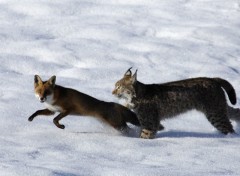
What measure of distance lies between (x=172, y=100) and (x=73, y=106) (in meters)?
1.63

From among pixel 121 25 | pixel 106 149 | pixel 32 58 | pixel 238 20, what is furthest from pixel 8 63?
pixel 238 20

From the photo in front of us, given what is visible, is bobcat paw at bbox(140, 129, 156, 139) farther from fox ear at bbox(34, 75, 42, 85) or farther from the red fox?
fox ear at bbox(34, 75, 42, 85)

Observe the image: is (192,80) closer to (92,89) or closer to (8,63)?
(92,89)

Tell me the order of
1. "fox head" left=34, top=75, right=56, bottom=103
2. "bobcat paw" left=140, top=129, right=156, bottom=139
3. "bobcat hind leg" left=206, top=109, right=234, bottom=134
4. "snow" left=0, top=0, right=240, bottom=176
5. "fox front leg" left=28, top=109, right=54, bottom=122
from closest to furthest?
"snow" left=0, top=0, right=240, bottom=176
"fox head" left=34, top=75, right=56, bottom=103
"fox front leg" left=28, top=109, right=54, bottom=122
"bobcat paw" left=140, top=129, right=156, bottom=139
"bobcat hind leg" left=206, top=109, right=234, bottom=134

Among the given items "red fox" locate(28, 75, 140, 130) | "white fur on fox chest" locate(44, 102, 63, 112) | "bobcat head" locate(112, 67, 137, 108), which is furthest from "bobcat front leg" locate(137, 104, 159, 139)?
"white fur on fox chest" locate(44, 102, 63, 112)

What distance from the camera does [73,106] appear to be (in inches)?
386

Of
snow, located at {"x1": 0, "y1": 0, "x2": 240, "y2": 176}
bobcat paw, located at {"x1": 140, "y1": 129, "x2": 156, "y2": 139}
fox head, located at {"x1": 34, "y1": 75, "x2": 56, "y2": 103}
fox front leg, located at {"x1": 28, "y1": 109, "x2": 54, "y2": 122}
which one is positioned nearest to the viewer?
snow, located at {"x1": 0, "y1": 0, "x2": 240, "y2": 176}

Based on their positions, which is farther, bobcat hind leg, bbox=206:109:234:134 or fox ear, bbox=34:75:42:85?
bobcat hind leg, bbox=206:109:234:134

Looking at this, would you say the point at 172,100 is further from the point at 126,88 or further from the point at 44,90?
the point at 44,90

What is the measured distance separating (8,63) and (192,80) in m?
5.14

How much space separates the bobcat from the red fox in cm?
21

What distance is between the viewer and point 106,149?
8.52 m

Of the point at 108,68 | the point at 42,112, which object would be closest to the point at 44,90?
the point at 42,112

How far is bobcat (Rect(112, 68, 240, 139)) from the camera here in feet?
33.3
